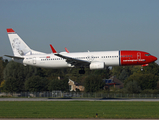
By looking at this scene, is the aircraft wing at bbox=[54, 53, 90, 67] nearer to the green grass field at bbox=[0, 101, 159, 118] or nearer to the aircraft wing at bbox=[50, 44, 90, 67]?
the aircraft wing at bbox=[50, 44, 90, 67]

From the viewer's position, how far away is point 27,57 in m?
52.5

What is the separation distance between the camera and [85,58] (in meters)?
49.3

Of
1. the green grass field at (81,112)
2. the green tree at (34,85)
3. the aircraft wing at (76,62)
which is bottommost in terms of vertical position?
the green grass field at (81,112)

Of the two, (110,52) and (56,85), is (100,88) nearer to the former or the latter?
(56,85)

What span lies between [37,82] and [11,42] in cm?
4001

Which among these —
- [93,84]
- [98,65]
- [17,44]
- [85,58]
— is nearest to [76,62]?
[85,58]

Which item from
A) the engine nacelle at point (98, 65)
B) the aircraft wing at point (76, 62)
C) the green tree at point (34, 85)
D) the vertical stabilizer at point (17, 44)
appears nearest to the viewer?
the aircraft wing at point (76, 62)

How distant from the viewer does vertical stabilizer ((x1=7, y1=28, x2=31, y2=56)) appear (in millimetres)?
55450

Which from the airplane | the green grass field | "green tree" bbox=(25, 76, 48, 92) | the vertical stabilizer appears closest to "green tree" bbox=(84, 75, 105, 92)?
"green tree" bbox=(25, 76, 48, 92)

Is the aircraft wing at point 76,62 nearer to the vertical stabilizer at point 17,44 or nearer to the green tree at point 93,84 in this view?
the vertical stabilizer at point 17,44

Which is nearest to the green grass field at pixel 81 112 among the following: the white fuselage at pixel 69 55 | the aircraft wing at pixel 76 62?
the aircraft wing at pixel 76 62

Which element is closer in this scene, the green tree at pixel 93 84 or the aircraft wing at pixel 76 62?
the aircraft wing at pixel 76 62

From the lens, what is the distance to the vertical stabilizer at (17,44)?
55450mm

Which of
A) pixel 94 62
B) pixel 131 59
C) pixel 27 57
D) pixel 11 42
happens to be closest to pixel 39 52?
pixel 27 57
